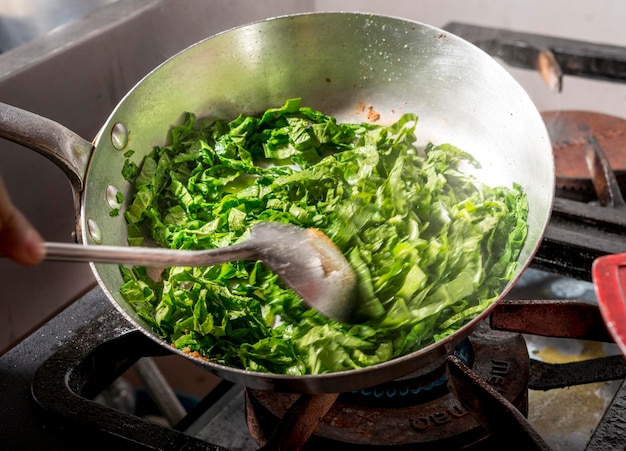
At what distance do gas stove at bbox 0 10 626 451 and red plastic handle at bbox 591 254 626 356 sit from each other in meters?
0.15

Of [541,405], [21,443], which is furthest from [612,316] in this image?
[21,443]

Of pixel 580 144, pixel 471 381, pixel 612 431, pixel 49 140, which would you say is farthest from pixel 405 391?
pixel 580 144

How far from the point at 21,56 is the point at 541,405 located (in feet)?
4.02

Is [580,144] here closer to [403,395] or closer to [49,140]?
[403,395]

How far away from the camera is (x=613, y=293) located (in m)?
0.78

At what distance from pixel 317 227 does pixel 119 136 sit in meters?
0.36

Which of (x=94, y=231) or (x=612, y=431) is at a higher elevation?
(x=94, y=231)

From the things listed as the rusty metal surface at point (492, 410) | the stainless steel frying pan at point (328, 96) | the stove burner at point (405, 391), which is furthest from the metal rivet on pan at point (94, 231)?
the rusty metal surface at point (492, 410)

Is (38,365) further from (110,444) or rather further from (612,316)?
(612,316)

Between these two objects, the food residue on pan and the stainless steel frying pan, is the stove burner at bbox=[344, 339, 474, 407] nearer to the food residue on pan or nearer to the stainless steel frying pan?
the stainless steel frying pan

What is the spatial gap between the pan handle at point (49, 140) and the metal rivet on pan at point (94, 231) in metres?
0.03

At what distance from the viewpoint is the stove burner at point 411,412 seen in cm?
92

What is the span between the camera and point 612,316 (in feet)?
2.48

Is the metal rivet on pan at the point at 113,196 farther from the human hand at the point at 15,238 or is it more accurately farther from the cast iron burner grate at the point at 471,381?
the human hand at the point at 15,238
